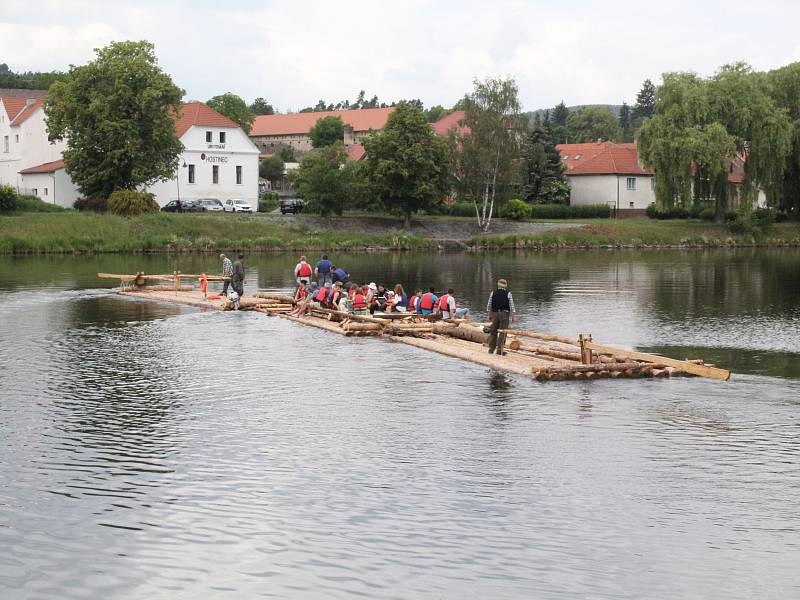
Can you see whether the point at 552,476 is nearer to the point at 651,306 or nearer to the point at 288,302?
the point at 288,302

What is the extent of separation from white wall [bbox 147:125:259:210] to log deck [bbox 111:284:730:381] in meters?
58.2

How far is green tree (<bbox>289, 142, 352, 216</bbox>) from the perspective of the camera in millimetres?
91000

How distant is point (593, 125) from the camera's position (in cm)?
18775

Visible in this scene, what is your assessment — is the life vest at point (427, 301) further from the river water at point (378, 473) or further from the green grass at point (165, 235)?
the green grass at point (165, 235)

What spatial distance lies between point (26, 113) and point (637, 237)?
194 feet

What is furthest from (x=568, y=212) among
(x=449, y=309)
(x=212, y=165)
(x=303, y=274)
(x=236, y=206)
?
(x=449, y=309)

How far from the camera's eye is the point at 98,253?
251ft

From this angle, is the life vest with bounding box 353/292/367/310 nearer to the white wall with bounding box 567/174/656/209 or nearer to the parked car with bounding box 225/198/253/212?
the parked car with bounding box 225/198/253/212

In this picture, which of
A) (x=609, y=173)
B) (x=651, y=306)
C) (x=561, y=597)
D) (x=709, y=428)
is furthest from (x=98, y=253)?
(x=561, y=597)

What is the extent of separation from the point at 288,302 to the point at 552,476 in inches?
981

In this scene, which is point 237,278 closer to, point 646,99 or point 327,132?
point 327,132

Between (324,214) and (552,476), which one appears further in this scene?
(324,214)

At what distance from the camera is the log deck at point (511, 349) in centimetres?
2545

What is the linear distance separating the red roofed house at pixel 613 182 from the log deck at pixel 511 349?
7268 centimetres
